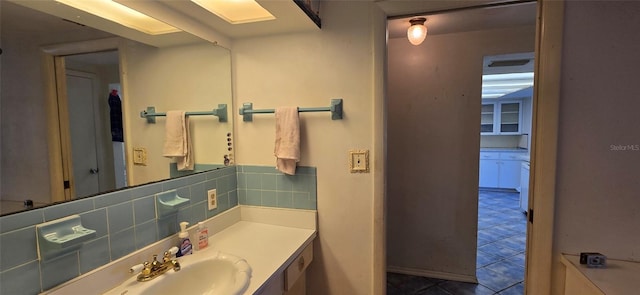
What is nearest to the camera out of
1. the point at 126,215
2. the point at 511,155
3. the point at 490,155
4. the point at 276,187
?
the point at 126,215

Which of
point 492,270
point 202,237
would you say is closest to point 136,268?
point 202,237

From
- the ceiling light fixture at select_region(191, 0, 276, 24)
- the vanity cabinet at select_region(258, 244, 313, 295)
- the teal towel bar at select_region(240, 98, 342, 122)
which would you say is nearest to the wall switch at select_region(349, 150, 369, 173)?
the teal towel bar at select_region(240, 98, 342, 122)

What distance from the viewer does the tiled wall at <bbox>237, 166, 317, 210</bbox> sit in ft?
5.22

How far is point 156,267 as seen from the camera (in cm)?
105

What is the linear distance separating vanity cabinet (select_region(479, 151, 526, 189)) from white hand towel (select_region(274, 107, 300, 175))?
546 centimetres

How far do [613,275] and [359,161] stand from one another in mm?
1157

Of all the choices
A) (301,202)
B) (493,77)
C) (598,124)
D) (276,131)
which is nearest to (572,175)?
(598,124)

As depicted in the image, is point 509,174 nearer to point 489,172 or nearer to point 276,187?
point 489,172

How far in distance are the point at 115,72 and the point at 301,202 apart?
1085 mm

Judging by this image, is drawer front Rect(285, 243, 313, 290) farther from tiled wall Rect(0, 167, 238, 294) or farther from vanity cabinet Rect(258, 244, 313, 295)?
tiled wall Rect(0, 167, 238, 294)

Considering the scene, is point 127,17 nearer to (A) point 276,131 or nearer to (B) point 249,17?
(B) point 249,17

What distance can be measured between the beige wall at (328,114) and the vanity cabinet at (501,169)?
5.19 meters

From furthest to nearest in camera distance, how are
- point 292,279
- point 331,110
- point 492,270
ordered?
point 492,270
point 331,110
point 292,279

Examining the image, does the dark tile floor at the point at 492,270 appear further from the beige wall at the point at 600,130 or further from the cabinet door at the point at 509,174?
the cabinet door at the point at 509,174
